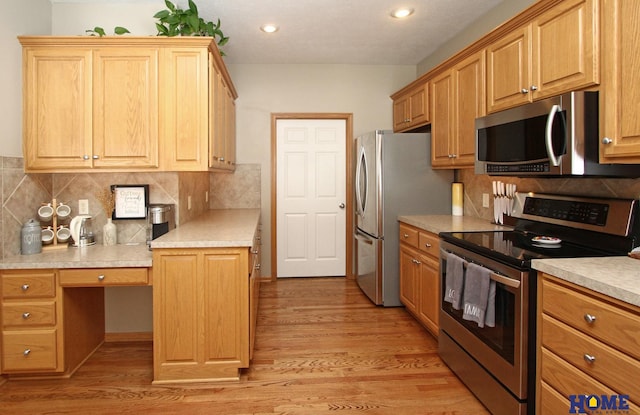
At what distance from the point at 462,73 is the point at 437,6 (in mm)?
646

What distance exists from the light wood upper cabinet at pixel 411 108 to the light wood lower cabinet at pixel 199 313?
236cm

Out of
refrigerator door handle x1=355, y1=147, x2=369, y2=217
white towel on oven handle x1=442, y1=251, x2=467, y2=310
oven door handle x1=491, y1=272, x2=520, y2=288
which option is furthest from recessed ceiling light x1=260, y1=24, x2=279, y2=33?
oven door handle x1=491, y1=272, x2=520, y2=288

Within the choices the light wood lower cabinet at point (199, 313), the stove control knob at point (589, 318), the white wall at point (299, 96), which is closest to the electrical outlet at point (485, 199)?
the white wall at point (299, 96)

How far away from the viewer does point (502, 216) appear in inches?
119

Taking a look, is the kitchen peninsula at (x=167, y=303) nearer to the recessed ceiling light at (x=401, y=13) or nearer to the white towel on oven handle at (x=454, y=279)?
the white towel on oven handle at (x=454, y=279)

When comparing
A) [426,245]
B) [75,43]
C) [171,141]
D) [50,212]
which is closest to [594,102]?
[426,245]

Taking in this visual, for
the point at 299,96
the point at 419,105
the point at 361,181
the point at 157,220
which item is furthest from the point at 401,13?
the point at 157,220

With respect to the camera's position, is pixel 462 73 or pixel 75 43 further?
pixel 462 73

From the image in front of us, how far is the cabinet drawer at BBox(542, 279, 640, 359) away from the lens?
1.32m

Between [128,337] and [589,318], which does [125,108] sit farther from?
[589,318]

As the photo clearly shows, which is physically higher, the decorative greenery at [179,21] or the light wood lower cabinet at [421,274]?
the decorative greenery at [179,21]

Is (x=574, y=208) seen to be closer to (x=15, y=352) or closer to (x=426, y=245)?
(x=426, y=245)

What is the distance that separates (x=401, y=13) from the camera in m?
3.41

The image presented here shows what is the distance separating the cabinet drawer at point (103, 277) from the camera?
2.42 m
